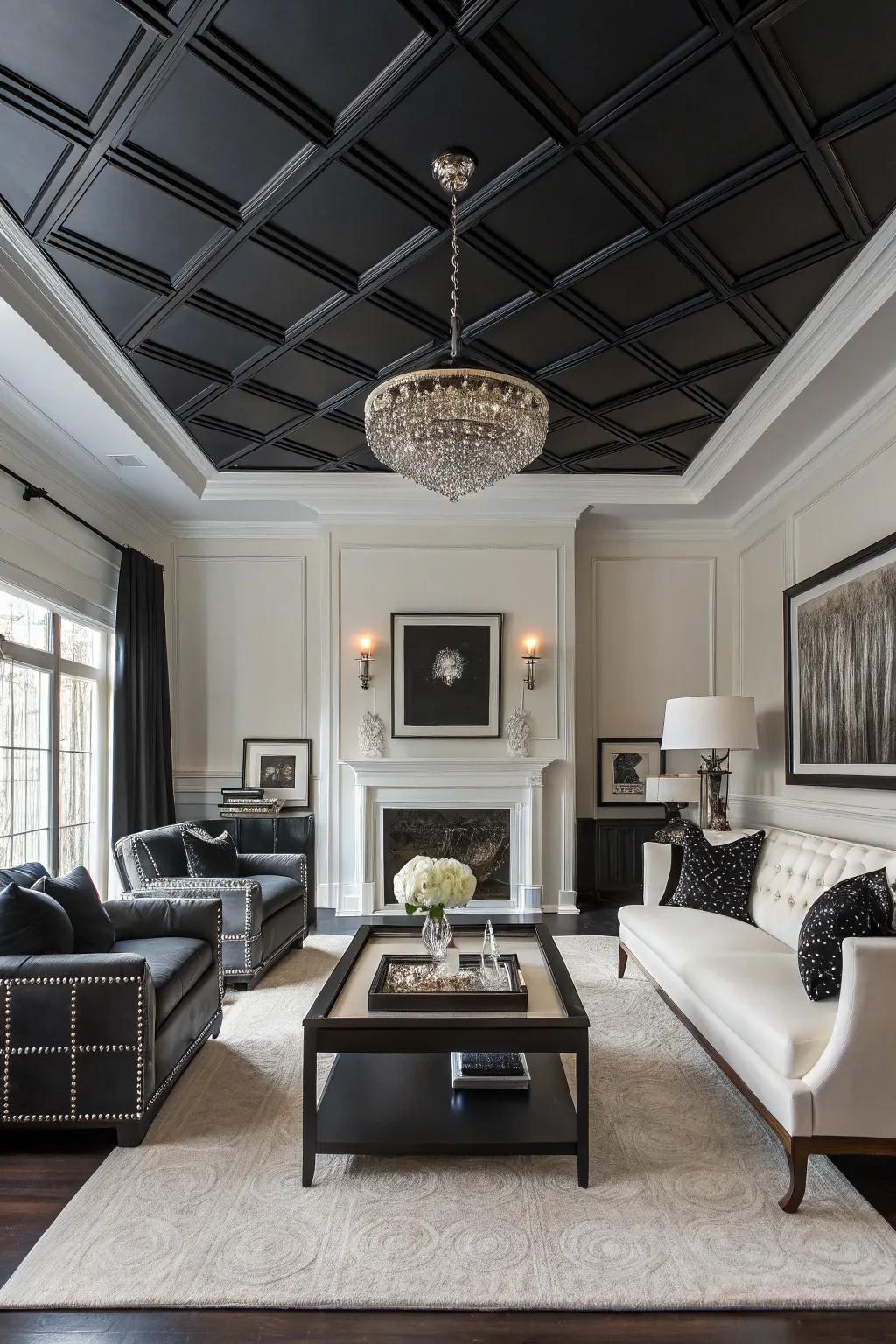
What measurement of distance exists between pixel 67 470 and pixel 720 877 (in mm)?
4131

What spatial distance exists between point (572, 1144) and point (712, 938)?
142cm

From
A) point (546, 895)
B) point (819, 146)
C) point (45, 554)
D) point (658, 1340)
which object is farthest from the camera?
point (546, 895)

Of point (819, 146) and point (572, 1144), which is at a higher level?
point (819, 146)

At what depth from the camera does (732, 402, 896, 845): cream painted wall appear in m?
4.13

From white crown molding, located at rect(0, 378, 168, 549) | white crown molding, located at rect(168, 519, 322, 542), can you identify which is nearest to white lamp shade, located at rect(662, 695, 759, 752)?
white crown molding, located at rect(168, 519, 322, 542)

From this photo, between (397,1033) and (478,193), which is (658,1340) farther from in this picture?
(478,193)

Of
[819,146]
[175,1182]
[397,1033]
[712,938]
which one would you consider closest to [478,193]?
[819,146]

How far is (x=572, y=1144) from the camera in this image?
2.42 metres

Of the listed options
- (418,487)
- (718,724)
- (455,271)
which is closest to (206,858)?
(418,487)

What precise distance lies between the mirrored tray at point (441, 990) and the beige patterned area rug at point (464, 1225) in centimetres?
44

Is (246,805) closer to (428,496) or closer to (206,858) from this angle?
(206,858)

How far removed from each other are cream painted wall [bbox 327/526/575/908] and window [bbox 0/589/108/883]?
1593 mm

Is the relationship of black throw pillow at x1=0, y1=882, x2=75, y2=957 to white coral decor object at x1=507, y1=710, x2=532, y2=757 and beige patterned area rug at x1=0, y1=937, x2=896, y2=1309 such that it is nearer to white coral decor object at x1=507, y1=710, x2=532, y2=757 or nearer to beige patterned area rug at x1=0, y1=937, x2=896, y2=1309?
beige patterned area rug at x1=0, y1=937, x2=896, y2=1309

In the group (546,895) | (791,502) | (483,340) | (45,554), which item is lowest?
(546,895)
